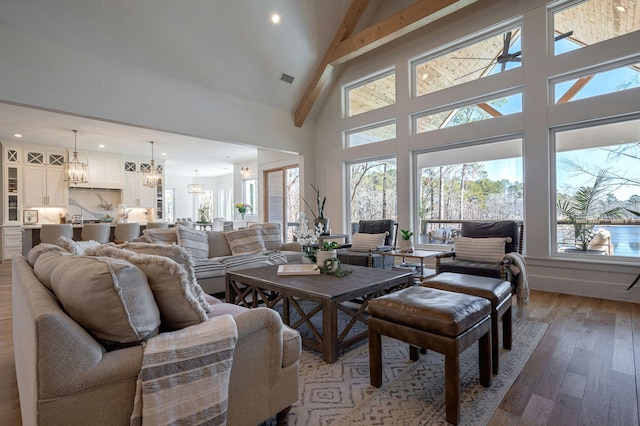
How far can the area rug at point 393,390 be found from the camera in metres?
1.65

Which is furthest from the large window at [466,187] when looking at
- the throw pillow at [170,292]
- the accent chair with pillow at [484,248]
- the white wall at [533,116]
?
the throw pillow at [170,292]

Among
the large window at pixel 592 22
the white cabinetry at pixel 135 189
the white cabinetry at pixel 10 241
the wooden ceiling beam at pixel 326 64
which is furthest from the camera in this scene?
the white cabinetry at pixel 135 189

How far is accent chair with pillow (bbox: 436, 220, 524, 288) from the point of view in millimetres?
3537

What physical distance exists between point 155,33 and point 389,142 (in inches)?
162

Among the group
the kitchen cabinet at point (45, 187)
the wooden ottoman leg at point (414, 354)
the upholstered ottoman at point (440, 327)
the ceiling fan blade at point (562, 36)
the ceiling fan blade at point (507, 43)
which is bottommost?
the wooden ottoman leg at point (414, 354)

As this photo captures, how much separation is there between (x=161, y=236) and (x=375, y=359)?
318 centimetres

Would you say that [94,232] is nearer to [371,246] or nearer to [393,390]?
[371,246]

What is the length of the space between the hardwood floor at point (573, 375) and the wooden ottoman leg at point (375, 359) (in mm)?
618

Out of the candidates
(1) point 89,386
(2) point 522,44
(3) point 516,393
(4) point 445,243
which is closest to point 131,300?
(1) point 89,386

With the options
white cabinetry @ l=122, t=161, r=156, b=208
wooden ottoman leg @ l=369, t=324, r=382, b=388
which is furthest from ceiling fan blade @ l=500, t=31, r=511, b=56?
white cabinetry @ l=122, t=161, r=156, b=208

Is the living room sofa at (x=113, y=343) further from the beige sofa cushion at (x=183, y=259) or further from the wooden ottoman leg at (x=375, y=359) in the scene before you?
the wooden ottoman leg at (x=375, y=359)

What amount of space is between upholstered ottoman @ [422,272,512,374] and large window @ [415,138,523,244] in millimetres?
2813

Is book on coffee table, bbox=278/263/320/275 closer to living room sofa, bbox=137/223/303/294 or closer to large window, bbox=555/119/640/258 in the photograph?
living room sofa, bbox=137/223/303/294

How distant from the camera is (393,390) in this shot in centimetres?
190
